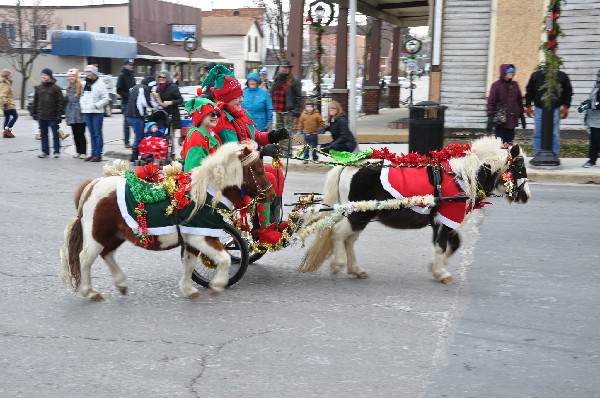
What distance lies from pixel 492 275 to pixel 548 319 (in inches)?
51.0

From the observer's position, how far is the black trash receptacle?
1303cm

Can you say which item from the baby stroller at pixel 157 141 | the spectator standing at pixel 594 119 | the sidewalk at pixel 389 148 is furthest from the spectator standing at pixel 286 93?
the spectator standing at pixel 594 119

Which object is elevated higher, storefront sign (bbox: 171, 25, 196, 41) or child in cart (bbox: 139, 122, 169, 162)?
storefront sign (bbox: 171, 25, 196, 41)

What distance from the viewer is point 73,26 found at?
169ft

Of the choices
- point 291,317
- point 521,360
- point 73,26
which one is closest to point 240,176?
point 291,317

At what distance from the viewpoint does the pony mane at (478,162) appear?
6285 mm

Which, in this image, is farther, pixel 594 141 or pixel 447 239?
pixel 594 141

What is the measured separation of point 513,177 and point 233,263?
2.81 m

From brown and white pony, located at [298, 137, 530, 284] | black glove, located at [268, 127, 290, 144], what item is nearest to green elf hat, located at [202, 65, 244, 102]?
black glove, located at [268, 127, 290, 144]

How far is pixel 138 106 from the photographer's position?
1372 centimetres

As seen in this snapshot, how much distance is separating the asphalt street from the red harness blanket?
0.68 metres

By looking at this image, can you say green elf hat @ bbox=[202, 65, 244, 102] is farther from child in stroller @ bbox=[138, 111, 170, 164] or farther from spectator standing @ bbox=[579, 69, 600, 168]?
spectator standing @ bbox=[579, 69, 600, 168]

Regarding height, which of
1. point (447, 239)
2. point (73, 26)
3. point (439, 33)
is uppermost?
point (73, 26)

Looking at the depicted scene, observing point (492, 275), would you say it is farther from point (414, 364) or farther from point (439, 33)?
point (439, 33)
